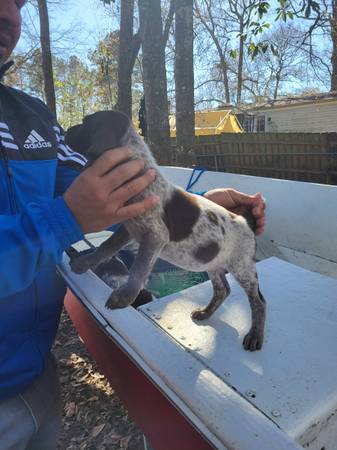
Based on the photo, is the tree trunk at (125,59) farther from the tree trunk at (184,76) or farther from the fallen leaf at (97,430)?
the fallen leaf at (97,430)

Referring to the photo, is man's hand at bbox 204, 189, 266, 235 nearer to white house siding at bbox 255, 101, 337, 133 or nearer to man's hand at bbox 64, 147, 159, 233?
man's hand at bbox 64, 147, 159, 233

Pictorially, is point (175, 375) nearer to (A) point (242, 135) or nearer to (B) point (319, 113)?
(A) point (242, 135)

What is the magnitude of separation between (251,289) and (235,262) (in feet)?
0.61

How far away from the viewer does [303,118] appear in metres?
22.7

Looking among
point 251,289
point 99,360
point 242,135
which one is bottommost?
point 99,360

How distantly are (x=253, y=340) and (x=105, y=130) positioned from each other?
1253 millimetres

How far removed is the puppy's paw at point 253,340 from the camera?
6.06 ft


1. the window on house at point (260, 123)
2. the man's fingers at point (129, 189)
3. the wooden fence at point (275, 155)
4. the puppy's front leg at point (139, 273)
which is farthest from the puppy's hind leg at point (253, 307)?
the window on house at point (260, 123)

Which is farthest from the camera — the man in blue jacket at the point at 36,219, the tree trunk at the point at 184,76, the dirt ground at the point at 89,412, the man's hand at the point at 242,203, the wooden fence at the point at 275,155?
the wooden fence at the point at 275,155

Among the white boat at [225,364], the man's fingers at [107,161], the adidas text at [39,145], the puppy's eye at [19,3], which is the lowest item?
the white boat at [225,364]

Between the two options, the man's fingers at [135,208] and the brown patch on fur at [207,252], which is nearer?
the man's fingers at [135,208]

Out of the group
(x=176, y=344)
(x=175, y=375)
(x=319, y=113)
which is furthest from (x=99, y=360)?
(x=319, y=113)

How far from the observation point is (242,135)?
11.0 meters

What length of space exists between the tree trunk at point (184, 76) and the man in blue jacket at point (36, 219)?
4.95 m
